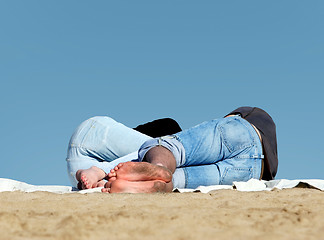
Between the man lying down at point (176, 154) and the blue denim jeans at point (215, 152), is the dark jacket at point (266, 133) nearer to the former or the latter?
the man lying down at point (176, 154)

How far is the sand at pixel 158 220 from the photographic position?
1.42m

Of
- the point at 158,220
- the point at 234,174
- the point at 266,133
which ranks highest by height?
the point at 266,133

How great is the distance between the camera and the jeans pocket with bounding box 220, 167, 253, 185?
10.9ft

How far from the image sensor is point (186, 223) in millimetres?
1550

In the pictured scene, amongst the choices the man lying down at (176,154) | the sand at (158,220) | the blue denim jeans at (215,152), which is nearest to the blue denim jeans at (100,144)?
the man lying down at (176,154)

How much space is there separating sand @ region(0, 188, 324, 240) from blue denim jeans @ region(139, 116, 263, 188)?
0.84m

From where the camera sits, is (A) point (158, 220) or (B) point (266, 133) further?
(B) point (266, 133)

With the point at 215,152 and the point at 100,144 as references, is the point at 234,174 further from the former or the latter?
the point at 100,144

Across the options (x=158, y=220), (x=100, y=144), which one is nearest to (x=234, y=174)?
(x=100, y=144)

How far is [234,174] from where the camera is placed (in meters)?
3.35

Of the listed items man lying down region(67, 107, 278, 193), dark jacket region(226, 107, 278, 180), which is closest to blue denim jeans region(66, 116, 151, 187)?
man lying down region(67, 107, 278, 193)

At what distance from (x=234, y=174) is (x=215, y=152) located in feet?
0.98

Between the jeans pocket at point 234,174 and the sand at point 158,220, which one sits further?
the jeans pocket at point 234,174

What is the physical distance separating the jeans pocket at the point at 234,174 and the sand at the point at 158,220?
106 centimetres
